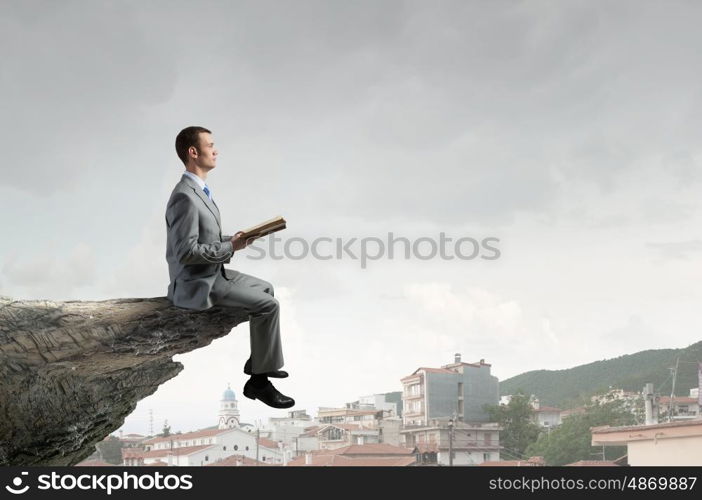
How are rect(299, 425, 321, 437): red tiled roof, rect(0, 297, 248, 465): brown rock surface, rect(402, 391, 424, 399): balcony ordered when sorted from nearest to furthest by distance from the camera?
rect(0, 297, 248, 465): brown rock surface < rect(299, 425, 321, 437): red tiled roof < rect(402, 391, 424, 399): balcony

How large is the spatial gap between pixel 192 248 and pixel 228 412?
1593 inches

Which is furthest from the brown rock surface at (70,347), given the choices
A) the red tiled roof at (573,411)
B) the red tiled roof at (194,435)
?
the red tiled roof at (573,411)

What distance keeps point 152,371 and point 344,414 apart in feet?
128

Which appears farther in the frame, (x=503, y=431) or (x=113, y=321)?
(x=503, y=431)

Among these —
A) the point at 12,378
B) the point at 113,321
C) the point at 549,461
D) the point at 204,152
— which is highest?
the point at 204,152

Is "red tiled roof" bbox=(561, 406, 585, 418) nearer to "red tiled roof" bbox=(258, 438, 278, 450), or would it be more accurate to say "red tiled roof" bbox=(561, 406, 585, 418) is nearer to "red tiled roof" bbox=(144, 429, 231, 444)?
"red tiled roof" bbox=(258, 438, 278, 450)

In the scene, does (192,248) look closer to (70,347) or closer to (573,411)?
(70,347)

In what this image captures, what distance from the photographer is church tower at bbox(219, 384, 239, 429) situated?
39013 mm

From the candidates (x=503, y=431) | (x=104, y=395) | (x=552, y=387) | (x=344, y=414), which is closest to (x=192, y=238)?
(x=104, y=395)

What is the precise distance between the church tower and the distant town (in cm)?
10

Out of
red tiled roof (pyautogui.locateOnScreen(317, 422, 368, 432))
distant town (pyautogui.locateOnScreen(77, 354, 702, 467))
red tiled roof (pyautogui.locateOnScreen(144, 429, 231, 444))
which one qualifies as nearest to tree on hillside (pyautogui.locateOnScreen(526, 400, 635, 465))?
distant town (pyautogui.locateOnScreen(77, 354, 702, 467))

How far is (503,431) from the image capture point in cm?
4544

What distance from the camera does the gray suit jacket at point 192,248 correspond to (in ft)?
12.0
